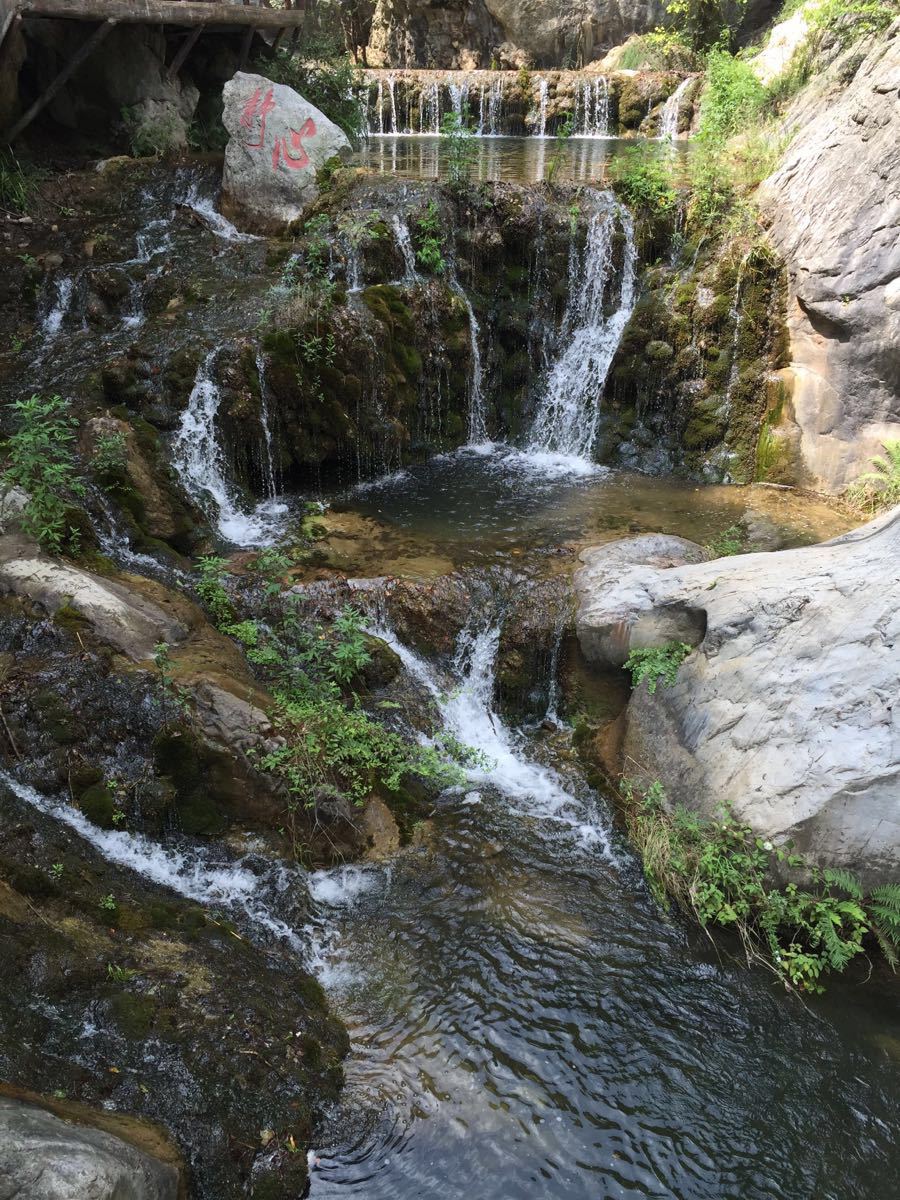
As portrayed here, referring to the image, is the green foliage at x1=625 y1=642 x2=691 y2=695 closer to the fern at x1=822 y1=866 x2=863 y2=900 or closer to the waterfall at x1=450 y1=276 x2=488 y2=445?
the fern at x1=822 y1=866 x2=863 y2=900

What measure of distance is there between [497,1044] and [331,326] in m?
6.85

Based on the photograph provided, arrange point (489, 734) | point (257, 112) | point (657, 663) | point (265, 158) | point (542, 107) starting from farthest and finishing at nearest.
→ point (542, 107)
point (257, 112)
point (265, 158)
point (489, 734)
point (657, 663)

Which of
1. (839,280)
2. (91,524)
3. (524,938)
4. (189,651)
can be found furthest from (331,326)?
(524,938)

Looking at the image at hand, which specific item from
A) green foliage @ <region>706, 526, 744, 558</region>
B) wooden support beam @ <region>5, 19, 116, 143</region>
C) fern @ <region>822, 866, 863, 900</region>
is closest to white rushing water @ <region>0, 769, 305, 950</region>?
fern @ <region>822, 866, 863, 900</region>

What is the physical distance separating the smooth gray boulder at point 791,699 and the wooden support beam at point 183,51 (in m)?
11.4

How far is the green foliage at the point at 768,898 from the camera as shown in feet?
14.8

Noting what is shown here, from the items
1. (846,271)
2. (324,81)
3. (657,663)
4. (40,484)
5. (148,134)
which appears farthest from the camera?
(324,81)

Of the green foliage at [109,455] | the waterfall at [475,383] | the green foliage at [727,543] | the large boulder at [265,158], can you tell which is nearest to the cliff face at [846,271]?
the green foliage at [727,543]

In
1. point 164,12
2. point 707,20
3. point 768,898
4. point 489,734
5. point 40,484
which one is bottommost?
point 489,734

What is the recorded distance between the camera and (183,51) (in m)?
12.2

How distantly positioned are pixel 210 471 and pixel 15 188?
5.70 metres

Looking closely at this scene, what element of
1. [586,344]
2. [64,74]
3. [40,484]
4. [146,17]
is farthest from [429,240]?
[40,484]

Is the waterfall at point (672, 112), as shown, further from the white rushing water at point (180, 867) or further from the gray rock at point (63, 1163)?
the gray rock at point (63, 1163)

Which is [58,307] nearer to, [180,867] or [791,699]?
[180,867]
